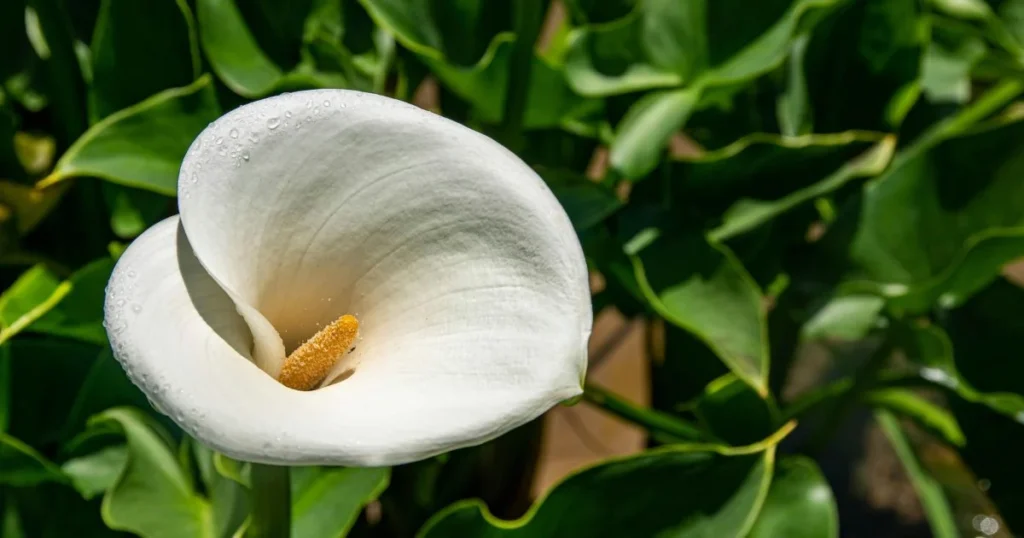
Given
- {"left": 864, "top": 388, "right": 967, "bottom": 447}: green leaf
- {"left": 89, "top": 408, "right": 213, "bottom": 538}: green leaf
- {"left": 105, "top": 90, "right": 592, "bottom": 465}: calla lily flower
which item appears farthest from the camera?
{"left": 864, "top": 388, "right": 967, "bottom": 447}: green leaf

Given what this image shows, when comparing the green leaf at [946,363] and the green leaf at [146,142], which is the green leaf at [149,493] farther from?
the green leaf at [946,363]

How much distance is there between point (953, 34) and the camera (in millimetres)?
697

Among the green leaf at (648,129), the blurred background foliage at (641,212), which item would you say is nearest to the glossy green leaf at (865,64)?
the blurred background foliage at (641,212)

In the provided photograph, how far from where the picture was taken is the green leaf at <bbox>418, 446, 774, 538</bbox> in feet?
1.50

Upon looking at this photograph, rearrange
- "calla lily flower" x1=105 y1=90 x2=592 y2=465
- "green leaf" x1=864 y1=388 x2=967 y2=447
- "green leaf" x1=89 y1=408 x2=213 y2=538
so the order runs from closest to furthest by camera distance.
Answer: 1. "calla lily flower" x1=105 y1=90 x2=592 y2=465
2. "green leaf" x1=89 y1=408 x2=213 y2=538
3. "green leaf" x1=864 y1=388 x2=967 y2=447

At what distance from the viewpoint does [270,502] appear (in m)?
0.37

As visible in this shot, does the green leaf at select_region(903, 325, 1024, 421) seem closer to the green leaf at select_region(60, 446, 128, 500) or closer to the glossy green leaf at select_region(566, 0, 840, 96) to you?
the glossy green leaf at select_region(566, 0, 840, 96)

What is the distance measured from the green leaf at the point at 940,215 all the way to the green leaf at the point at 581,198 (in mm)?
198

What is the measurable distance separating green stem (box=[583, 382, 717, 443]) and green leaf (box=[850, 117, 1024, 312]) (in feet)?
0.50

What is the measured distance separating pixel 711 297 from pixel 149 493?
0.33 meters

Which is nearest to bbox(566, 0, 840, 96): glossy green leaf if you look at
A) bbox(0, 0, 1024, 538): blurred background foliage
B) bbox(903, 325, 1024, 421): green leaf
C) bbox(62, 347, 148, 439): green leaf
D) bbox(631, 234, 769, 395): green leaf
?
bbox(0, 0, 1024, 538): blurred background foliage

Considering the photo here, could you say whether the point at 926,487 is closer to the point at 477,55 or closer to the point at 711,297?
the point at 711,297

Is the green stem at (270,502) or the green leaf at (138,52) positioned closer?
the green stem at (270,502)

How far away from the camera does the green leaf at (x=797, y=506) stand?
49cm
